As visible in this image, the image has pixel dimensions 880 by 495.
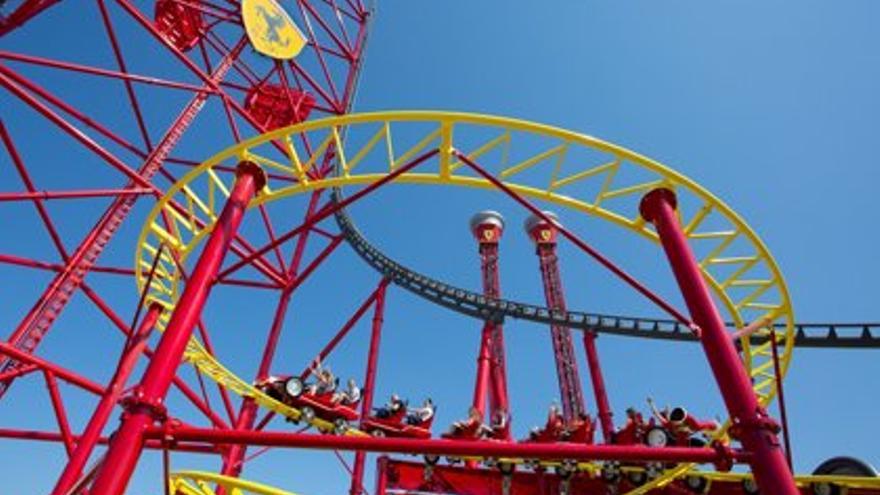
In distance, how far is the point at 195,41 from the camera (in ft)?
44.5

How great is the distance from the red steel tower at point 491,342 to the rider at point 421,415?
1.41m

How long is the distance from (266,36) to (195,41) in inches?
81.5

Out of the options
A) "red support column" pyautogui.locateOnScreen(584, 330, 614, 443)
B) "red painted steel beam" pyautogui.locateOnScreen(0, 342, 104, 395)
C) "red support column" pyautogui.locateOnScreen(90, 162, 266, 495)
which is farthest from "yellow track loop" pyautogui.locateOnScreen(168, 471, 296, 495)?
"red support column" pyautogui.locateOnScreen(584, 330, 614, 443)

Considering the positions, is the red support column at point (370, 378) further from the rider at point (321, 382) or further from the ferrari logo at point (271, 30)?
the ferrari logo at point (271, 30)

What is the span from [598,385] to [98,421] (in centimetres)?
1336

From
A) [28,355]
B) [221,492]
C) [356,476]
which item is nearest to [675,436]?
[356,476]

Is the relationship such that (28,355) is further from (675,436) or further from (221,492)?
(675,436)

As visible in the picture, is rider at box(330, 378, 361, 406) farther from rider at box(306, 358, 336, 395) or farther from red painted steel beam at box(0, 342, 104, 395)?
red painted steel beam at box(0, 342, 104, 395)

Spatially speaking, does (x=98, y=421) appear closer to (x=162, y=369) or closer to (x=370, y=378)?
(x=162, y=369)

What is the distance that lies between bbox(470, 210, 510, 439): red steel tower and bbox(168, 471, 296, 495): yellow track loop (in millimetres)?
4998

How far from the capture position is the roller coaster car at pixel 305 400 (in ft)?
36.9

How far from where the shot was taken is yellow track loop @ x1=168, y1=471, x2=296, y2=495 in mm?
8702

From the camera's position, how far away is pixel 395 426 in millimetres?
11820

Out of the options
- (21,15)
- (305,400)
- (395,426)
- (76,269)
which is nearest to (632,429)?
(395,426)
